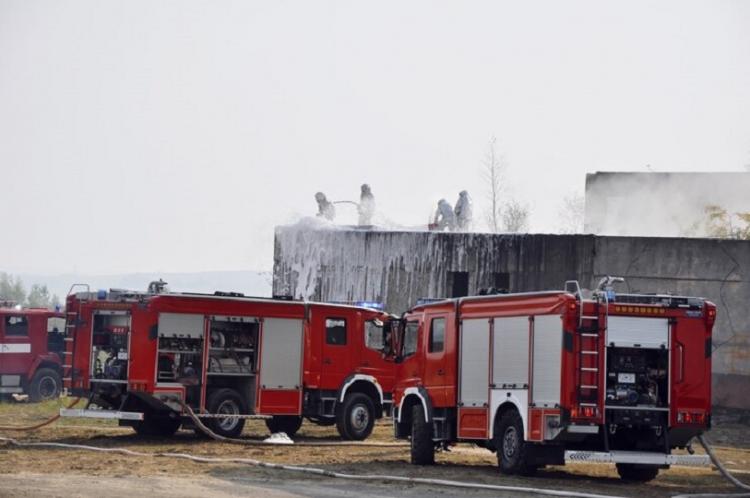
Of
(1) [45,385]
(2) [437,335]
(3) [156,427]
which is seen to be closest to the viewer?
(2) [437,335]

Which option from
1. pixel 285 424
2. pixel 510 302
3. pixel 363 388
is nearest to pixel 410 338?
pixel 510 302

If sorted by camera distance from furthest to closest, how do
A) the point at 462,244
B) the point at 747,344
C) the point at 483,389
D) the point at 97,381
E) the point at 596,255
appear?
1. the point at 462,244
2. the point at 596,255
3. the point at 747,344
4. the point at 97,381
5. the point at 483,389

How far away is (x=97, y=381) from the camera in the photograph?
28.1 metres

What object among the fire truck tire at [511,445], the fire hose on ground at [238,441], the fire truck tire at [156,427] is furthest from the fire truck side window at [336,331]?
the fire truck tire at [511,445]

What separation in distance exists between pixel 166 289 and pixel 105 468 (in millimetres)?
8265

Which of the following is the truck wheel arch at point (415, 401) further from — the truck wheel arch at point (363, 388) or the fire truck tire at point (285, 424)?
the fire truck tire at point (285, 424)

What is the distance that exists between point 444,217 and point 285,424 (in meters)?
19.6

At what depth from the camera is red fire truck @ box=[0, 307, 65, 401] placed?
4056cm

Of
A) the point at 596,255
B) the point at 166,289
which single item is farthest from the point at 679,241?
the point at 166,289

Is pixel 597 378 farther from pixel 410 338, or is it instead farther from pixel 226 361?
pixel 226 361

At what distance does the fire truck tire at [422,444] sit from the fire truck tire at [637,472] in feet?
10.9

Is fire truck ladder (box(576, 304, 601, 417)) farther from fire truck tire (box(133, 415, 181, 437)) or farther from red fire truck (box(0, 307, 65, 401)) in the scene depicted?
red fire truck (box(0, 307, 65, 401))

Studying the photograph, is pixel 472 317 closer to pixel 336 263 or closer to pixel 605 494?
pixel 605 494

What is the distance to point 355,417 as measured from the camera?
3073 cm
